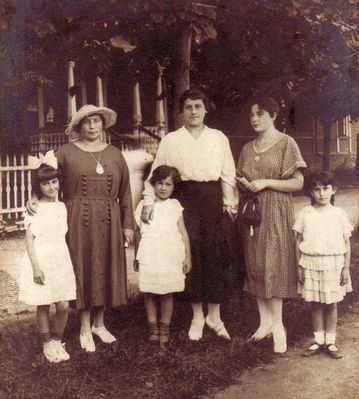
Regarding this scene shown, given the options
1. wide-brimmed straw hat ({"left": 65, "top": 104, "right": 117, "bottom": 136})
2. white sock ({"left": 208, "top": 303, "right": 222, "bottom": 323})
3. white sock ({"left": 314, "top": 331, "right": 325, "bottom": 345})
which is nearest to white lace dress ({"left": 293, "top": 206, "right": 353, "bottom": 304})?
white sock ({"left": 314, "top": 331, "right": 325, "bottom": 345})

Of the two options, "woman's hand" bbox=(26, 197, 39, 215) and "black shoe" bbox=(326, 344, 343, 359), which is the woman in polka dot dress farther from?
"woman's hand" bbox=(26, 197, 39, 215)

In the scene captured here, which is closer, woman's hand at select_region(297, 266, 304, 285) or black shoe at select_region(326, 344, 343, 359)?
black shoe at select_region(326, 344, 343, 359)

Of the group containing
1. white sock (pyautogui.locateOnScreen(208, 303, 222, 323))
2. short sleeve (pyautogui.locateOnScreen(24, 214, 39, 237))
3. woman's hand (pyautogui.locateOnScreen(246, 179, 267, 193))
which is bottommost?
white sock (pyautogui.locateOnScreen(208, 303, 222, 323))

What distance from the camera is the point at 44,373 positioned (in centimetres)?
371

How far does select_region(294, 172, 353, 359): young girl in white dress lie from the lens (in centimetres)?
399

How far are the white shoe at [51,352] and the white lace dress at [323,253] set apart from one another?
183cm

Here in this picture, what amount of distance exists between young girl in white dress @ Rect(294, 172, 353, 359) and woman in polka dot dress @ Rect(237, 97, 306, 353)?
99 millimetres

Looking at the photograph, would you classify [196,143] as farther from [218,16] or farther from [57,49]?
[57,49]

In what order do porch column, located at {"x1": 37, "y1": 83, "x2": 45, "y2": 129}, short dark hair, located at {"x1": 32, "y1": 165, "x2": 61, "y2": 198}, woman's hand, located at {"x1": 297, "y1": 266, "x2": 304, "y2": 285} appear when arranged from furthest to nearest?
porch column, located at {"x1": 37, "y1": 83, "x2": 45, "y2": 129} < woman's hand, located at {"x1": 297, "y1": 266, "x2": 304, "y2": 285} < short dark hair, located at {"x1": 32, "y1": 165, "x2": 61, "y2": 198}

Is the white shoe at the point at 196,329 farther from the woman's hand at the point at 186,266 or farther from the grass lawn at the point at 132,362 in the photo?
the woman's hand at the point at 186,266

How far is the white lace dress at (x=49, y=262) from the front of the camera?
150 inches

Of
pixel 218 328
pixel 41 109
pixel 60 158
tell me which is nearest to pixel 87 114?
pixel 60 158

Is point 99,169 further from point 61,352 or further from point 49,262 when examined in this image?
point 61,352

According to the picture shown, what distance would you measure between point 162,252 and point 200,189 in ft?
1.88
